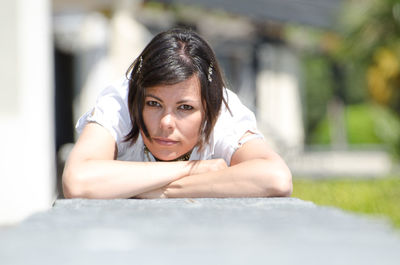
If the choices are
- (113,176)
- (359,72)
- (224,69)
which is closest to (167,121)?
(113,176)

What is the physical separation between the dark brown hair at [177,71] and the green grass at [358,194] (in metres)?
4.82

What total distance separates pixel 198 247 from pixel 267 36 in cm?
A: 1547

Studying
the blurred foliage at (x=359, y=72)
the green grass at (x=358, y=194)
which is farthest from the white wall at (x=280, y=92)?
the green grass at (x=358, y=194)

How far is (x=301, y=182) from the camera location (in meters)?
12.1

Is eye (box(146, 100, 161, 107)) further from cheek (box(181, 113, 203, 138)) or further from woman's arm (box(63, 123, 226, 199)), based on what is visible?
woman's arm (box(63, 123, 226, 199))

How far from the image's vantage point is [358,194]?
9680mm

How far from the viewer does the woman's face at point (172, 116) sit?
89.5 inches

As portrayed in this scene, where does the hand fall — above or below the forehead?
below

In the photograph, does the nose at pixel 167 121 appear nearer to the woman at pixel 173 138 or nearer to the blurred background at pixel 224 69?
the woman at pixel 173 138

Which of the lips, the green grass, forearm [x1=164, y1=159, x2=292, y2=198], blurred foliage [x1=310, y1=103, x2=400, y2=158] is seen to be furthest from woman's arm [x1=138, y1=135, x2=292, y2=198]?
blurred foliage [x1=310, y1=103, x2=400, y2=158]

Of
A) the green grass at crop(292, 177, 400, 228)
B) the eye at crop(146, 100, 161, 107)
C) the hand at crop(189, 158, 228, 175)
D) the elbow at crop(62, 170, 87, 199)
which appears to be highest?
the eye at crop(146, 100, 161, 107)

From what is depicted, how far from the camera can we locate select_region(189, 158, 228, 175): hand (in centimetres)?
227

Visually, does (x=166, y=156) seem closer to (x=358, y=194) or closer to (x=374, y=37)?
(x=358, y=194)

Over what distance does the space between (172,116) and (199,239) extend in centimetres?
148
